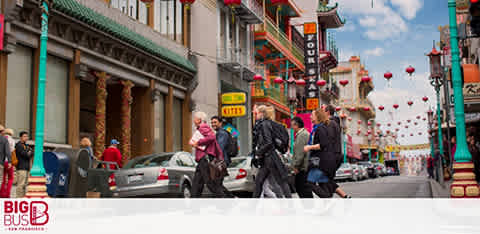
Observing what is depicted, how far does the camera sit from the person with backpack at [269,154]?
994 cm

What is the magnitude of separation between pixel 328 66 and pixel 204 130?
50.3 m

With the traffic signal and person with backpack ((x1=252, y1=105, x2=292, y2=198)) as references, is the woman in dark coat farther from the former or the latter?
the traffic signal

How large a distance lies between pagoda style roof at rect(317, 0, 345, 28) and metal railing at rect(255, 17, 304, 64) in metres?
13.5

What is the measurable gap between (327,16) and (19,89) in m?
47.0

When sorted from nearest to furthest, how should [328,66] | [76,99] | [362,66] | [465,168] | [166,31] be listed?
[465,168], [76,99], [166,31], [328,66], [362,66]

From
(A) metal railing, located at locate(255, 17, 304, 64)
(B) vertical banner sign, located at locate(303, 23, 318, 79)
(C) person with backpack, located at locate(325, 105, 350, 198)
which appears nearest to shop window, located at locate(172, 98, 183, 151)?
(A) metal railing, located at locate(255, 17, 304, 64)

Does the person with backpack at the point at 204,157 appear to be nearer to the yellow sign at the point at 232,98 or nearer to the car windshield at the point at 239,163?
the car windshield at the point at 239,163

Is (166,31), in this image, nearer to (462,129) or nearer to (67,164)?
(67,164)

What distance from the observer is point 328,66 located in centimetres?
5959

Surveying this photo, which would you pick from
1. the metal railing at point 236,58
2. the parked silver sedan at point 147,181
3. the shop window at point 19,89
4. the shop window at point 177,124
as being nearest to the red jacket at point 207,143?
the parked silver sedan at point 147,181

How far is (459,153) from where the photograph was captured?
40.3ft

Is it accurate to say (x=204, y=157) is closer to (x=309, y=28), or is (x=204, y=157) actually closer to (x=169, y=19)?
(x=169, y=19)

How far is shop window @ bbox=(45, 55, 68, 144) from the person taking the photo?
57.1 ft
